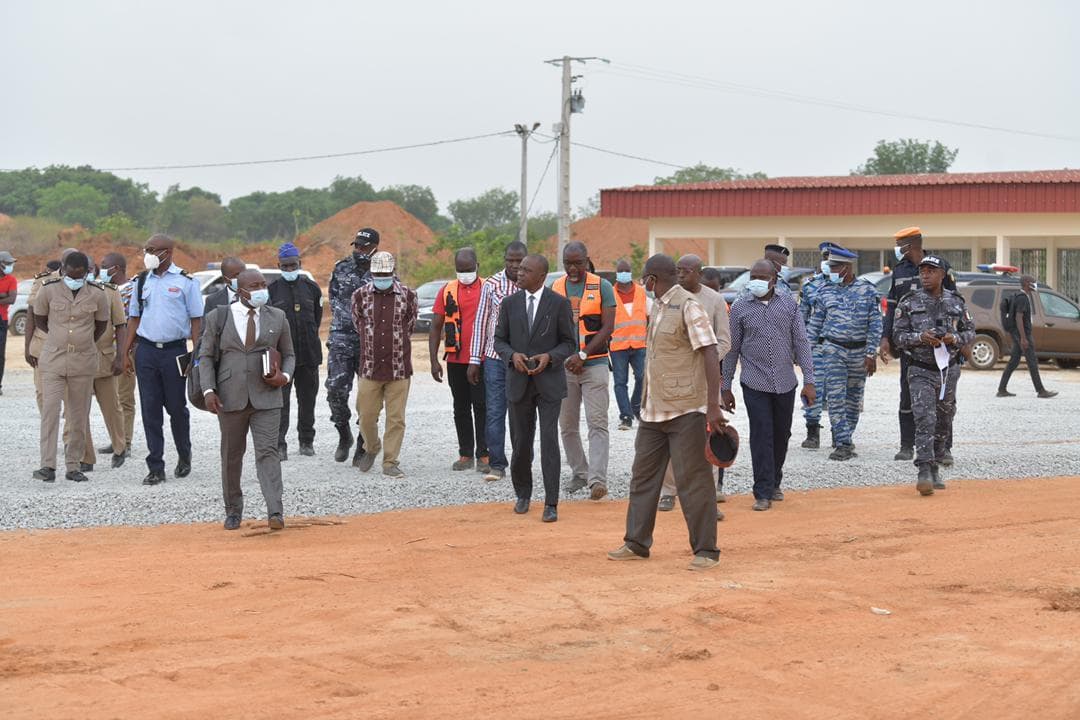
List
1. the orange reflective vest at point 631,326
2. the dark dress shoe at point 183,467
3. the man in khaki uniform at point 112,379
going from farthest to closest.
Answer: the orange reflective vest at point 631,326 → the man in khaki uniform at point 112,379 → the dark dress shoe at point 183,467

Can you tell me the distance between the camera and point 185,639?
261 inches

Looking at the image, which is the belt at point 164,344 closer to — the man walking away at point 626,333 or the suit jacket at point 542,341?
the suit jacket at point 542,341

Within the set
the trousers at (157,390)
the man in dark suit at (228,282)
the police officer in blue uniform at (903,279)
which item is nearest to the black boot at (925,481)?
the police officer in blue uniform at (903,279)

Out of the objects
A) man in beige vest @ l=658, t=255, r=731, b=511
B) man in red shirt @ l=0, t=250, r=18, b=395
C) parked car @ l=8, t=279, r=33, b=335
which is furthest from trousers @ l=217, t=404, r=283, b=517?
parked car @ l=8, t=279, r=33, b=335

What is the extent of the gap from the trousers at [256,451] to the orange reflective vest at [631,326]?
6.20 m

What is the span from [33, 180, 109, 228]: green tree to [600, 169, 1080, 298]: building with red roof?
45502 mm

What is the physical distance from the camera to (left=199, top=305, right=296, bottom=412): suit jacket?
9.59 m

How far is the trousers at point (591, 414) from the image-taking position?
1081 cm

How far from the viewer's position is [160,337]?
38.1ft

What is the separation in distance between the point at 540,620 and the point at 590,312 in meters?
4.39

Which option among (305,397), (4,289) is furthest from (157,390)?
(4,289)

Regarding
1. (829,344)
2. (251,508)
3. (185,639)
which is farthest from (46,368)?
(829,344)

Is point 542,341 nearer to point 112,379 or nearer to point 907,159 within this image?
point 112,379

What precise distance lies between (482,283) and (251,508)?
2.97m
